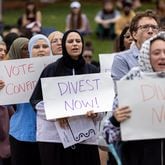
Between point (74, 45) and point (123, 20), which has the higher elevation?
point (74, 45)

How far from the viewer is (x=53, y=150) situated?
621cm

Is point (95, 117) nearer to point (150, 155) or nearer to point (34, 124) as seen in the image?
point (34, 124)

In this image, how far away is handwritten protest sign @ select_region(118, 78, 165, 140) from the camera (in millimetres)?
4711

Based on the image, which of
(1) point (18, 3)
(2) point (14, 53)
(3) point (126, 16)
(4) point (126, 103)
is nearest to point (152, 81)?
(4) point (126, 103)

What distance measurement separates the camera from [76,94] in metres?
6.02

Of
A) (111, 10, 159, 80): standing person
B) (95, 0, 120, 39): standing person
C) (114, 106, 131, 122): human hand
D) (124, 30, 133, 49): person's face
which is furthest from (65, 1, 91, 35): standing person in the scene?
(114, 106, 131, 122): human hand

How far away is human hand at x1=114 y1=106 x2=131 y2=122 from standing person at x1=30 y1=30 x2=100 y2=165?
1322mm

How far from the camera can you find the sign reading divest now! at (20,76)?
6.67 meters

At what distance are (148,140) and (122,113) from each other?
0.27 meters

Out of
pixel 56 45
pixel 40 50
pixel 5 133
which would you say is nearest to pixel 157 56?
pixel 40 50

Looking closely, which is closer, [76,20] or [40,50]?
[40,50]

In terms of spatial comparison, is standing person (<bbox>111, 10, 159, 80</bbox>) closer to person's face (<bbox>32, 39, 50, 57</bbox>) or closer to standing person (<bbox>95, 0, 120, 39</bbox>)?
person's face (<bbox>32, 39, 50, 57</bbox>)

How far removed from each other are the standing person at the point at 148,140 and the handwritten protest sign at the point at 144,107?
46 mm

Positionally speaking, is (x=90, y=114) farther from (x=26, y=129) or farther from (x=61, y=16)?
(x=61, y=16)
